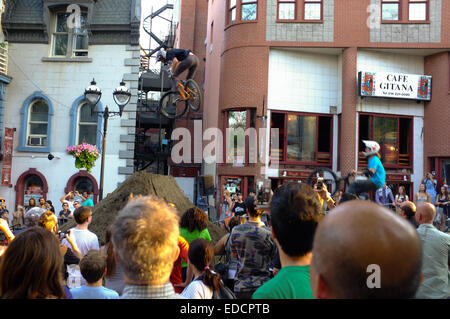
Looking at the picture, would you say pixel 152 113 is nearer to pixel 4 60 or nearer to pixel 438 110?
pixel 4 60

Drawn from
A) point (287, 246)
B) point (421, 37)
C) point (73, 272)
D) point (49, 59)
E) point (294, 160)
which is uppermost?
point (421, 37)

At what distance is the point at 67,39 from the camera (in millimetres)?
18531

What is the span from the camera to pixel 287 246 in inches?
92.1

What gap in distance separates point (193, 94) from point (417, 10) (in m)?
12.9

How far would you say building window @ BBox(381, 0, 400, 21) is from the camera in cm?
1847

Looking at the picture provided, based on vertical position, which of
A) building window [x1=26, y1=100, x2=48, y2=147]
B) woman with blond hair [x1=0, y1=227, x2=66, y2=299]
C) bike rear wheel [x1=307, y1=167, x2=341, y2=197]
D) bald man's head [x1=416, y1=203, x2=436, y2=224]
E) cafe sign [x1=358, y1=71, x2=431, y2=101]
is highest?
cafe sign [x1=358, y1=71, x2=431, y2=101]

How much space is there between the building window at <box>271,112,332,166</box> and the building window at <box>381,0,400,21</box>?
548cm

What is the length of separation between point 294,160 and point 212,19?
11.2m

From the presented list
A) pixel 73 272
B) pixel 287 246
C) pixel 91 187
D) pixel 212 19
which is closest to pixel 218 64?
pixel 212 19

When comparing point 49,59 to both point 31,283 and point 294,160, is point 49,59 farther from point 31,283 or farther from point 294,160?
point 31,283

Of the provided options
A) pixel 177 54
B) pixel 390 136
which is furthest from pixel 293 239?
pixel 390 136

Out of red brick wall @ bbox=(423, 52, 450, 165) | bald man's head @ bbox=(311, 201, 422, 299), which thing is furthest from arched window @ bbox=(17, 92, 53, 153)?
bald man's head @ bbox=(311, 201, 422, 299)

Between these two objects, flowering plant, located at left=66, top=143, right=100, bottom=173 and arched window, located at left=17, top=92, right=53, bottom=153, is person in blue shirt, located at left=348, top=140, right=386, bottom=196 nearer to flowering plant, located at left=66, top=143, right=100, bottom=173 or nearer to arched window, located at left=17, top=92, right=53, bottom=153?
flowering plant, located at left=66, top=143, right=100, bottom=173

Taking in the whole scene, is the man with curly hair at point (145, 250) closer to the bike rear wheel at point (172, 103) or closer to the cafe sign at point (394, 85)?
the bike rear wheel at point (172, 103)
